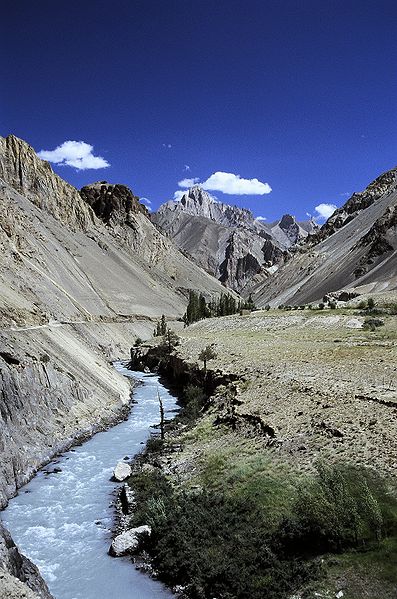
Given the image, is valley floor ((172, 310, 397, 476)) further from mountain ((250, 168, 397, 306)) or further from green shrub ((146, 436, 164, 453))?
mountain ((250, 168, 397, 306))

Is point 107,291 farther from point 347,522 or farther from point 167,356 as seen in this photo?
point 347,522

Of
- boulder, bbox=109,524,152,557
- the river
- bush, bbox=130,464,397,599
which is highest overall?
bush, bbox=130,464,397,599

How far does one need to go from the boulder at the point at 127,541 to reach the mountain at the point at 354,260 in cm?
8305

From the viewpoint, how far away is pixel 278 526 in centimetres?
1659

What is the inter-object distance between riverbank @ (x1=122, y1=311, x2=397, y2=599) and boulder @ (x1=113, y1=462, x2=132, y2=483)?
4.91 ft

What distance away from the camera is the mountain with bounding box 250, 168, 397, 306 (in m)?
116

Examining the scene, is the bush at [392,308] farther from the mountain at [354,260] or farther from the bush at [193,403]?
the bush at [193,403]

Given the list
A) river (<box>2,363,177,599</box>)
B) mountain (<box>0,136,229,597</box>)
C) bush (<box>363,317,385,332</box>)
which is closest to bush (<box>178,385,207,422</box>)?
river (<box>2,363,177,599</box>)

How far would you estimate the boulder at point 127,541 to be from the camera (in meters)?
18.0

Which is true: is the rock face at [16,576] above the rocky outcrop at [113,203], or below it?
below

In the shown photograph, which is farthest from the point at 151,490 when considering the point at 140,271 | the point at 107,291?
the point at 140,271

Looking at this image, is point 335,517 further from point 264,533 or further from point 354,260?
point 354,260

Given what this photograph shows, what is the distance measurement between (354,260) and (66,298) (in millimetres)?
89930

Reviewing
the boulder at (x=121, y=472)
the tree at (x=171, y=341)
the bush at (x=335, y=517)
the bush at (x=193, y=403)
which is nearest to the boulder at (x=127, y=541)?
the bush at (x=335, y=517)
